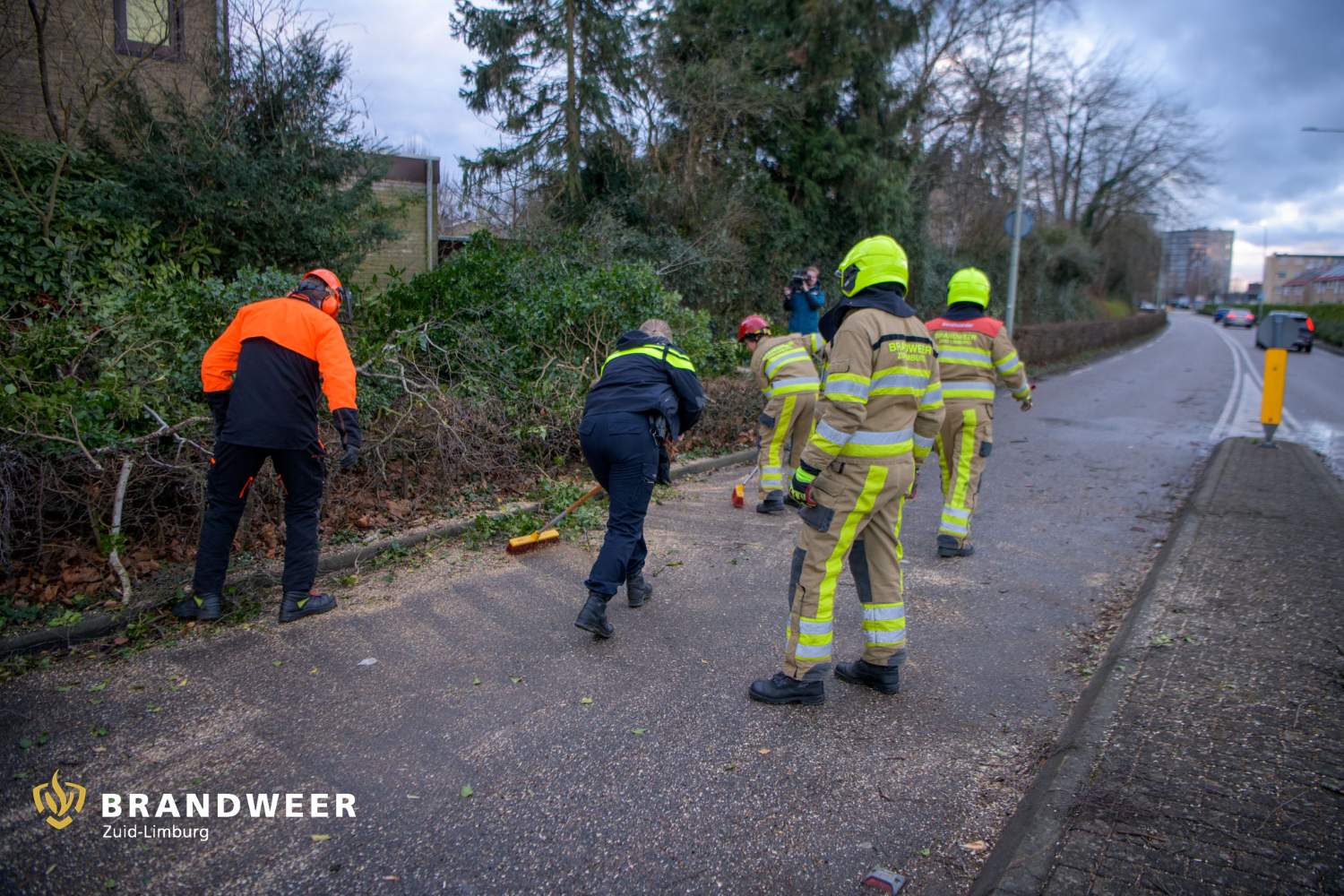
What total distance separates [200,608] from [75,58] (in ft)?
22.2

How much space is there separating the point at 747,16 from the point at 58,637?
15.4 m

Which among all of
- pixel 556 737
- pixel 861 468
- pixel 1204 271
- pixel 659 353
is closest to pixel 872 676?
pixel 861 468

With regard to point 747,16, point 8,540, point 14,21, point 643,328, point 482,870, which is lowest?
point 482,870

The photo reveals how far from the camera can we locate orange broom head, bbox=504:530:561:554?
19.4ft

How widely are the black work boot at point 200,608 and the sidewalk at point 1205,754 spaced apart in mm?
3951

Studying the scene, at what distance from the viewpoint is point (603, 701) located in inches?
150

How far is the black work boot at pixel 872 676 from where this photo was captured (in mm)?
3920

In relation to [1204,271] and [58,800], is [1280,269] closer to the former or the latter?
[1204,271]

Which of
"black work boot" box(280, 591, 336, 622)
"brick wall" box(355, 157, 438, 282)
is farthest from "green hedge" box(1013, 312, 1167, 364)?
"black work boot" box(280, 591, 336, 622)

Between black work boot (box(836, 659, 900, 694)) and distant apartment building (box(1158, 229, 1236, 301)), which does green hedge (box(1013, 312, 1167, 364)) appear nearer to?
black work boot (box(836, 659, 900, 694))

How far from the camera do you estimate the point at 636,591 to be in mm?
5023

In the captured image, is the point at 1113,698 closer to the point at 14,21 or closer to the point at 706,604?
the point at 706,604

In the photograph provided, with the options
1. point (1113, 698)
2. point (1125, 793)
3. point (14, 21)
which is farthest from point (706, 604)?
point (14, 21)

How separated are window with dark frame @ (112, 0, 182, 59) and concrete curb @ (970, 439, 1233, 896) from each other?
914 cm
